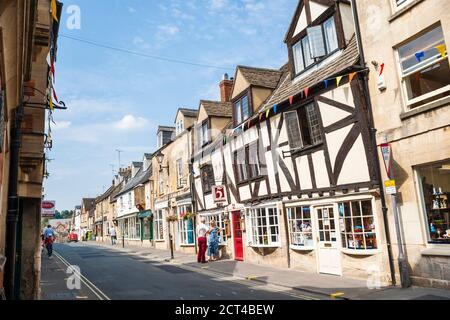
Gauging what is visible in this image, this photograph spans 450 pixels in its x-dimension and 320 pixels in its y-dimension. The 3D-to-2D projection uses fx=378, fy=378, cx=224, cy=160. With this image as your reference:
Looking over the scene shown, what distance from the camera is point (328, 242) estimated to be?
42.0 ft

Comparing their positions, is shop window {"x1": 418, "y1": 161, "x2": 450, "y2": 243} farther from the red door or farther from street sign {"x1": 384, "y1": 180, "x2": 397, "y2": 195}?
the red door

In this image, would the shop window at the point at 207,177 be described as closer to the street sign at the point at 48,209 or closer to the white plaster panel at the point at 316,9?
the white plaster panel at the point at 316,9

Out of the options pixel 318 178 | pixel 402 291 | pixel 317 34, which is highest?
pixel 317 34

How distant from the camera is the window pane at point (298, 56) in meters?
15.4

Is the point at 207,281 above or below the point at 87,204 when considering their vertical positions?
below

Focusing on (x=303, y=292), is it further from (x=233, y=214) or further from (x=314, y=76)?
(x=233, y=214)

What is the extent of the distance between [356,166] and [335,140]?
123cm

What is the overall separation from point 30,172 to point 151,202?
70.8 feet

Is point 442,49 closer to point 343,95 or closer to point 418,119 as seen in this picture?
point 418,119

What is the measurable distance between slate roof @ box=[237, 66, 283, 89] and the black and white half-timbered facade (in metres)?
0.06

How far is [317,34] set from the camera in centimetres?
1421

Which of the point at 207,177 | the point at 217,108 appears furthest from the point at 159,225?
the point at 217,108

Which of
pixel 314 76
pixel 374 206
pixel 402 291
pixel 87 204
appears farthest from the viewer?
pixel 87 204

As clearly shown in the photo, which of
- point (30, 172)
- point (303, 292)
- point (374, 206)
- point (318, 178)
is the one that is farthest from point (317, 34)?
point (30, 172)
